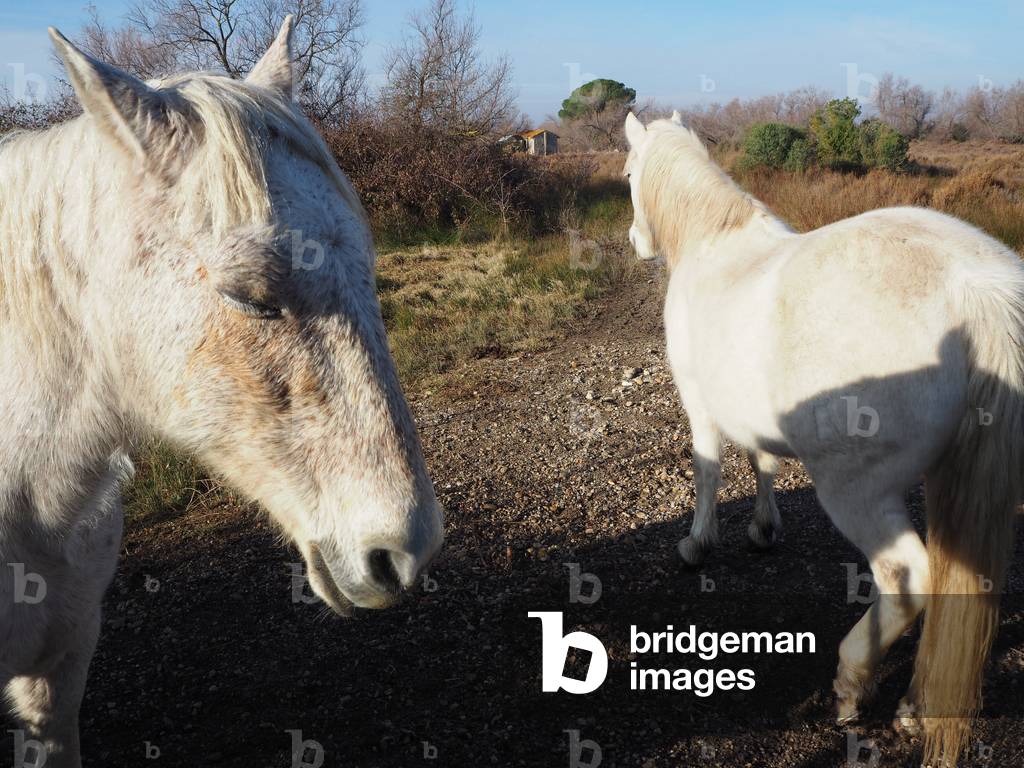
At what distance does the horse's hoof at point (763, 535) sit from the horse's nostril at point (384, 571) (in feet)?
9.13

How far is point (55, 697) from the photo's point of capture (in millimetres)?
1901

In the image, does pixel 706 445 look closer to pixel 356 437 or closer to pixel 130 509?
pixel 356 437

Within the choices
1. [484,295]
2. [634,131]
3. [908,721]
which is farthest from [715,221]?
[484,295]

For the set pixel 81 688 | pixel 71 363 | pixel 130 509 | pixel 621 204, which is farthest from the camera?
Answer: pixel 621 204

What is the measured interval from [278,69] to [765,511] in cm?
305

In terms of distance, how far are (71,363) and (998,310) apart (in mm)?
2441

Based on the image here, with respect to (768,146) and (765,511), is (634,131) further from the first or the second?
(768,146)

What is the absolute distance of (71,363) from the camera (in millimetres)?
1353

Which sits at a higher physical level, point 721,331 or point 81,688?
point 721,331

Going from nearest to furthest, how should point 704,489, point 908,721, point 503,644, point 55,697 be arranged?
point 55,697 < point 908,721 < point 503,644 < point 704,489

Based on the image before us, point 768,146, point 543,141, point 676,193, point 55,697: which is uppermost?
point 543,141

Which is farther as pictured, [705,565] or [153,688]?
[705,565]

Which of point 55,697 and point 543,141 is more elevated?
point 543,141

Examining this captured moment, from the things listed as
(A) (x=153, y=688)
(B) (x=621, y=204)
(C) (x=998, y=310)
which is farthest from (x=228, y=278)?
(B) (x=621, y=204)
